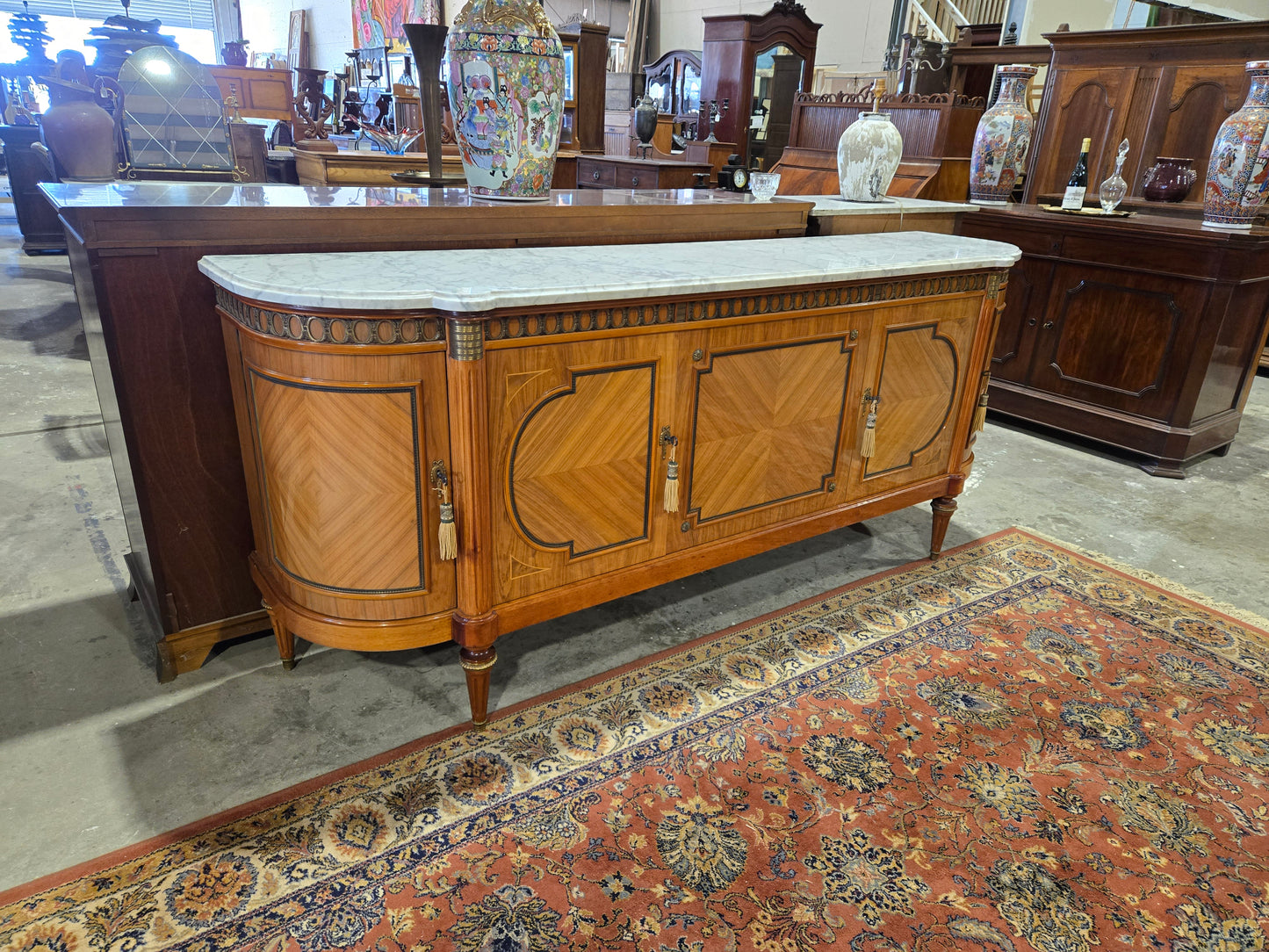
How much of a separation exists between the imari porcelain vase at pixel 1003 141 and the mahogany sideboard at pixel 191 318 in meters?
2.68

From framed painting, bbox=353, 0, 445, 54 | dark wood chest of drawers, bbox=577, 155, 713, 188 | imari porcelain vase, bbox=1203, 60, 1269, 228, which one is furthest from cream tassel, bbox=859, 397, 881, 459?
framed painting, bbox=353, 0, 445, 54

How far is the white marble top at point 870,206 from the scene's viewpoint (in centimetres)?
257

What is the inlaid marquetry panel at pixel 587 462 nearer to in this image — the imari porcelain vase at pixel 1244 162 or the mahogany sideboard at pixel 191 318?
the mahogany sideboard at pixel 191 318

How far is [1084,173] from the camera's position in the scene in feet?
12.3

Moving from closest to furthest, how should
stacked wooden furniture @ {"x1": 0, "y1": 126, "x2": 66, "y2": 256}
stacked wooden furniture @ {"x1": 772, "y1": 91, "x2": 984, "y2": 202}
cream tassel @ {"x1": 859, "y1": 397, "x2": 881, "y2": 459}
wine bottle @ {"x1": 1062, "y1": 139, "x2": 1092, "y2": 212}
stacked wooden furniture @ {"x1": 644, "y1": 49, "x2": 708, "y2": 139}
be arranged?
1. cream tassel @ {"x1": 859, "y1": 397, "x2": 881, "y2": 459}
2. wine bottle @ {"x1": 1062, "y1": 139, "x2": 1092, "y2": 212}
3. stacked wooden furniture @ {"x1": 772, "y1": 91, "x2": 984, "y2": 202}
4. stacked wooden furniture @ {"x1": 0, "y1": 126, "x2": 66, "y2": 256}
5. stacked wooden furniture @ {"x1": 644, "y1": 49, "x2": 708, "y2": 139}

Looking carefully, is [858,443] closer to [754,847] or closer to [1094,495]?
[754,847]

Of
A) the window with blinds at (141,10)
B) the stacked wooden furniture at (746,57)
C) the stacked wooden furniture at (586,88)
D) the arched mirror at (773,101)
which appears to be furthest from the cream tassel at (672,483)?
the window with blinds at (141,10)

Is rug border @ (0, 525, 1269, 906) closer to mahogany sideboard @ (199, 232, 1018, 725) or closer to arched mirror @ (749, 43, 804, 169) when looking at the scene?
mahogany sideboard @ (199, 232, 1018, 725)

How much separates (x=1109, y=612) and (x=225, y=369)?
2428 mm

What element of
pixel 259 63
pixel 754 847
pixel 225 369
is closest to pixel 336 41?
pixel 259 63

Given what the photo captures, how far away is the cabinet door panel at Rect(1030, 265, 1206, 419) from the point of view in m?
3.34

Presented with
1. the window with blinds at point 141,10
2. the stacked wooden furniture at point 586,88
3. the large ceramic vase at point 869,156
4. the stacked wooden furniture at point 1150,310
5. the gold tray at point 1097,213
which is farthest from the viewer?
the window with blinds at point 141,10

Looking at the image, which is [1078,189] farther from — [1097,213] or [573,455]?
[573,455]

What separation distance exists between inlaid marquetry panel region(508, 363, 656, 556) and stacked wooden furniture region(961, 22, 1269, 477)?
108 inches
